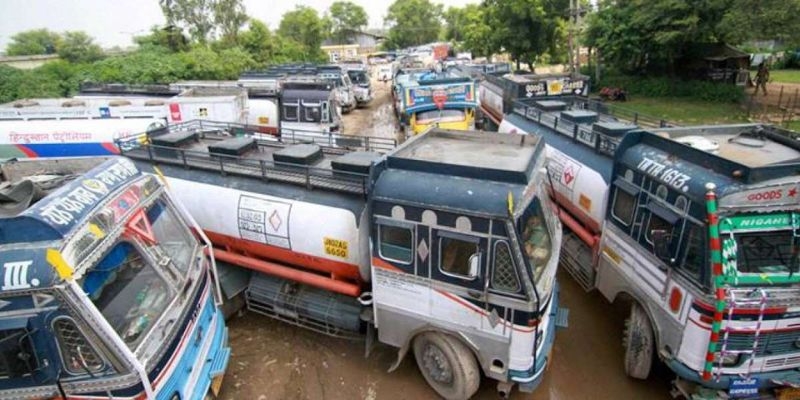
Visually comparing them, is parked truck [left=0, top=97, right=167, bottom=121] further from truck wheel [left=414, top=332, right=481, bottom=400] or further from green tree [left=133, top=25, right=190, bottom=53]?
green tree [left=133, top=25, right=190, bottom=53]

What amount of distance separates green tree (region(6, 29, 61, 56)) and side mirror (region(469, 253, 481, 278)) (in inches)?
3534

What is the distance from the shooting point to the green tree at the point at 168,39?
41.8 meters

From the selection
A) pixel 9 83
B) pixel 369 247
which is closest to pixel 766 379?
pixel 369 247

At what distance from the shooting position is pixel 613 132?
8.02 m

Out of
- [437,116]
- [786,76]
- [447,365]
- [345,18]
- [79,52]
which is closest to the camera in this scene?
[447,365]

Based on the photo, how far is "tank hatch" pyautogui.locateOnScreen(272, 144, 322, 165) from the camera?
7168mm

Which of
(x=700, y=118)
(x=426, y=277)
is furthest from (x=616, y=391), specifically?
(x=700, y=118)

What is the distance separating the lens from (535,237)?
5.45m

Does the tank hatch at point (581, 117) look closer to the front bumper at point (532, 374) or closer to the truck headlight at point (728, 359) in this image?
the front bumper at point (532, 374)

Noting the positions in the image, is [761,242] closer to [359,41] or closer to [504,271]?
[504,271]

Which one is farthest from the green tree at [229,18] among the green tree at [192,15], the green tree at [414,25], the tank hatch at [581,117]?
the green tree at [414,25]

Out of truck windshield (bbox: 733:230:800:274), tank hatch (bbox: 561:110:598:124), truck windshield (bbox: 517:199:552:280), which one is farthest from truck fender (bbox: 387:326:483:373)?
tank hatch (bbox: 561:110:598:124)

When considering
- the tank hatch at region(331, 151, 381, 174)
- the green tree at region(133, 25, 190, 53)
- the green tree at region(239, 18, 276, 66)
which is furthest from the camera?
the green tree at region(239, 18, 276, 66)

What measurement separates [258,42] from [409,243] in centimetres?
4656
